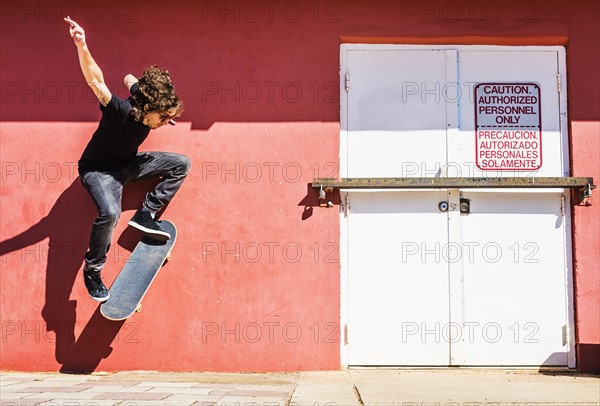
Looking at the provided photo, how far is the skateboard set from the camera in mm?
5180

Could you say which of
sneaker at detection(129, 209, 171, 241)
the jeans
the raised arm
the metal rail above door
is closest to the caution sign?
the metal rail above door

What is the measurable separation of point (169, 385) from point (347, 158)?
2211 millimetres

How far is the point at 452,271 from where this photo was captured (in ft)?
17.9

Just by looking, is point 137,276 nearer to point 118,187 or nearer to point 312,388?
point 118,187

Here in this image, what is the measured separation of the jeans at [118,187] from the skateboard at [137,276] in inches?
9.0

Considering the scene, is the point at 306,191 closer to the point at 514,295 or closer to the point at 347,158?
the point at 347,158

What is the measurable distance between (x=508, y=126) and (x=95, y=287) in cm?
343

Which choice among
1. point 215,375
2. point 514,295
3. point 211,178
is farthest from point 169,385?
point 514,295

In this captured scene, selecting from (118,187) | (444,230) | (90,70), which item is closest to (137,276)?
(118,187)

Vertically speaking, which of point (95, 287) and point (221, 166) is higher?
point (221, 166)

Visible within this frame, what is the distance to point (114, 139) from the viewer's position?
492 centimetres

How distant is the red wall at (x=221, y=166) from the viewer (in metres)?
5.35

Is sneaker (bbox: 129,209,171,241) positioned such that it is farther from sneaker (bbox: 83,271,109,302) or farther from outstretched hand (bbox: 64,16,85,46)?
outstretched hand (bbox: 64,16,85,46)

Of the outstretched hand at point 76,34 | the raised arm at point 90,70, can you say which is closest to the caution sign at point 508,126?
the raised arm at point 90,70
